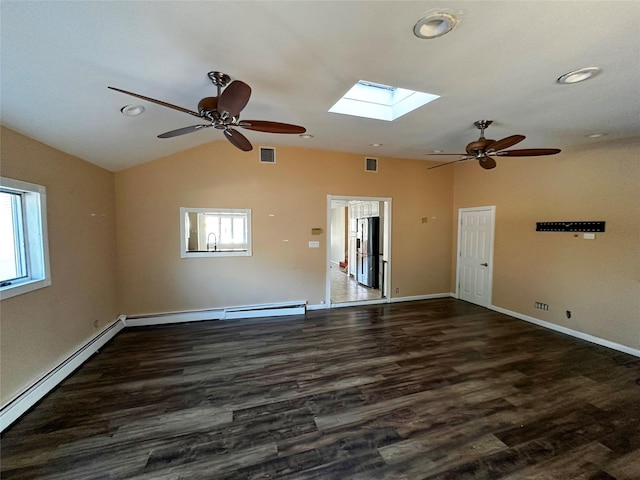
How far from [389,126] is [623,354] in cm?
434

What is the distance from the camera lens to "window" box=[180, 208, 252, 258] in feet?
15.4

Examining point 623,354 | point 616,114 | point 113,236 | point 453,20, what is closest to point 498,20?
point 453,20

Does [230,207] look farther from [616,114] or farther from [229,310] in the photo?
[616,114]

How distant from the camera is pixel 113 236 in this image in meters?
4.30

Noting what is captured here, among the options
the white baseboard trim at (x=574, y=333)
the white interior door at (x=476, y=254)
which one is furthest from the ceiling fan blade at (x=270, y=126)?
the white baseboard trim at (x=574, y=333)

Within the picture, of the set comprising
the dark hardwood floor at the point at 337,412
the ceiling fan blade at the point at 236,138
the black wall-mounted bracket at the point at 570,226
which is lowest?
the dark hardwood floor at the point at 337,412

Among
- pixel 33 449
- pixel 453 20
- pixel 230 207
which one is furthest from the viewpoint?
pixel 230 207

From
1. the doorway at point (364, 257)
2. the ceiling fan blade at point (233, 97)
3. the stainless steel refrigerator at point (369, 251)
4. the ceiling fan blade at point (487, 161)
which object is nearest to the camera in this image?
the ceiling fan blade at point (233, 97)

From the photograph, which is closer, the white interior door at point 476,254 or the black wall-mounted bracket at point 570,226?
the black wall-mounted bracket at point 570,226

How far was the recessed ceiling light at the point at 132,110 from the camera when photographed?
262 centimetres

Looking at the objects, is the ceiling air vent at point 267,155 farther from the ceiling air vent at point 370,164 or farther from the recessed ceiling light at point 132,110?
the recessed ceiling light at point 132,110

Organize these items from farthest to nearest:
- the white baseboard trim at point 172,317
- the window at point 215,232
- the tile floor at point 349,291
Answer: the tile floor at point 349,291
the window at point 215,232
the white baseboard trim at point 172,317

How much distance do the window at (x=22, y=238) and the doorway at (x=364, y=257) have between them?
13.0ft

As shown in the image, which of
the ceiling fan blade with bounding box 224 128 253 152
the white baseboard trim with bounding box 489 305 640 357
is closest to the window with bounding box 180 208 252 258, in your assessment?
the ceiling fan blade with bounding box 224 128 253 152
